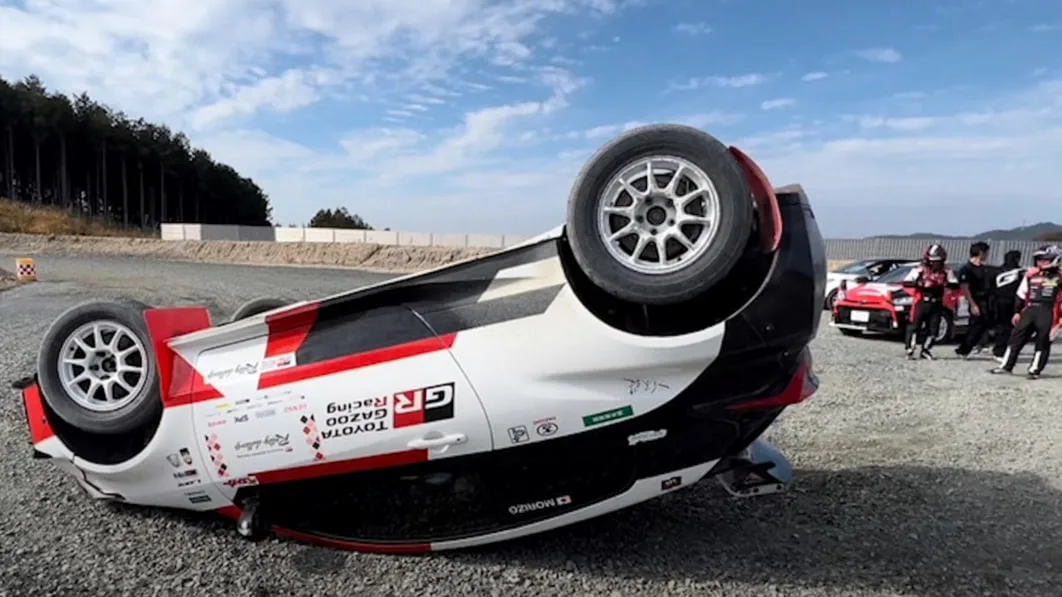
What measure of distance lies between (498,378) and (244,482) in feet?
4.01

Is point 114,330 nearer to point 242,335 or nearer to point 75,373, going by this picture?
point 75,373

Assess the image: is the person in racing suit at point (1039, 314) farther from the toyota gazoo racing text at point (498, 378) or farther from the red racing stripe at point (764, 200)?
the red racing stripe at point (764, 200)

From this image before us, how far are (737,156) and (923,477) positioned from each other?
8.91ft

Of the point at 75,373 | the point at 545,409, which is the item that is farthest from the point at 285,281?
the point at 545,409

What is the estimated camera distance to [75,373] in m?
2.85

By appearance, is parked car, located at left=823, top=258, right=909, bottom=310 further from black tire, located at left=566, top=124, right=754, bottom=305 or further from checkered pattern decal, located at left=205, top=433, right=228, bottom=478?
checkered pattern decal, located at left=205, top=433, right=228, bottom=478

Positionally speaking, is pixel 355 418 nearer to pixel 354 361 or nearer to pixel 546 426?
pixel 354 361

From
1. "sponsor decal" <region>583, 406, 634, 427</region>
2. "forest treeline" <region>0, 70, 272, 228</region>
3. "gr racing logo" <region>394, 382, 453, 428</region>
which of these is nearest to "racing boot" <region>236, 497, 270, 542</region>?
"gr racing logo" <region>394, 382, 453, 428</region>

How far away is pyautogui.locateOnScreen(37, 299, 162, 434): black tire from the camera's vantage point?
2.73m

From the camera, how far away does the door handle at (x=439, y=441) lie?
2.44m

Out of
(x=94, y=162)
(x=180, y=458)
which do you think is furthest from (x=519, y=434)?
(x=94, y=162)

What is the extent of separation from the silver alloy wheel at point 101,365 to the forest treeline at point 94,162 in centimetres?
6021

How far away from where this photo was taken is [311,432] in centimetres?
252

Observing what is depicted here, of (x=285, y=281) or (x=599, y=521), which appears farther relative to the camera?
(x=285, y=281)
